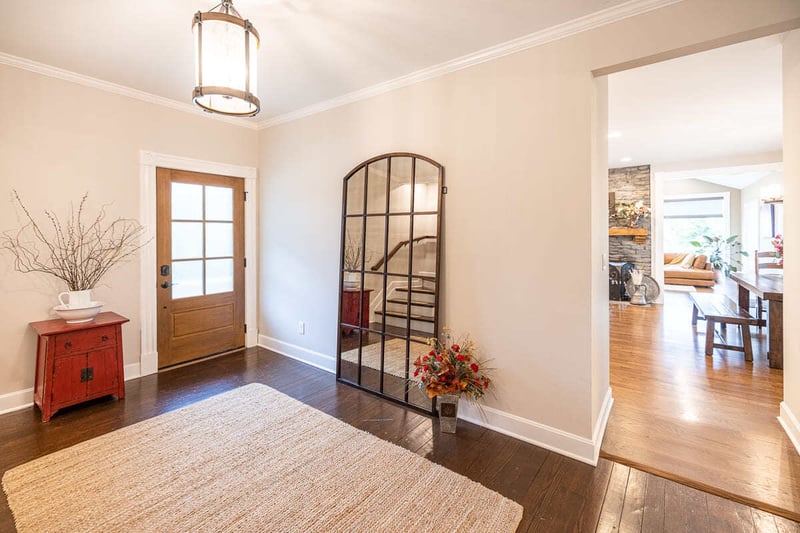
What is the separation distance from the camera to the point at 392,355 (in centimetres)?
305

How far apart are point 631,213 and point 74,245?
8448 mm

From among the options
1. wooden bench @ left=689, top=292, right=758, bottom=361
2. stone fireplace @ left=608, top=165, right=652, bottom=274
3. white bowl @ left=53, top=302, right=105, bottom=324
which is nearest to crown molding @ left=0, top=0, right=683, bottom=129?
white bowl @ left=53, top=302, right=105, bottom=324

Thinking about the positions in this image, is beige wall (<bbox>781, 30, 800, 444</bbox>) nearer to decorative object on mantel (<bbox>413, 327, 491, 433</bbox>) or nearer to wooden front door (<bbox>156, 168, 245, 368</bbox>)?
decorative object on mantel (<bbox>413, 327, 491, 433</bbox>)

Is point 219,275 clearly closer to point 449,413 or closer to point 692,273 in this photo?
point 449,413

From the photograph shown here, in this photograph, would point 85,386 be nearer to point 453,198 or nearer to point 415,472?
point 415,472

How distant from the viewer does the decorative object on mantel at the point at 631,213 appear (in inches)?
275

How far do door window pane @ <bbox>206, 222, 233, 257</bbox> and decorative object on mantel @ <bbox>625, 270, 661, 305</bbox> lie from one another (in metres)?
7.11

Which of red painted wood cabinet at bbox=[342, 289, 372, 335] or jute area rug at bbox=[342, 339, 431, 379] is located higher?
red painted wood cabinet at bbox=[342, 289, 372, 335]

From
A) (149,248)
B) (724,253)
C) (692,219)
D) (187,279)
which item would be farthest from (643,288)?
(149,248)

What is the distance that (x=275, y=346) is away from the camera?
4203 mm

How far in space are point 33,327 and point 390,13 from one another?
3.48m

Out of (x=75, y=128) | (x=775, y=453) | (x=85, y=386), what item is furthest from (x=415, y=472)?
(x=75, y=128)

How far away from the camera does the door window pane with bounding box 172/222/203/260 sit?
12.1 ft

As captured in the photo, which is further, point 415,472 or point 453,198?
point 453,198
